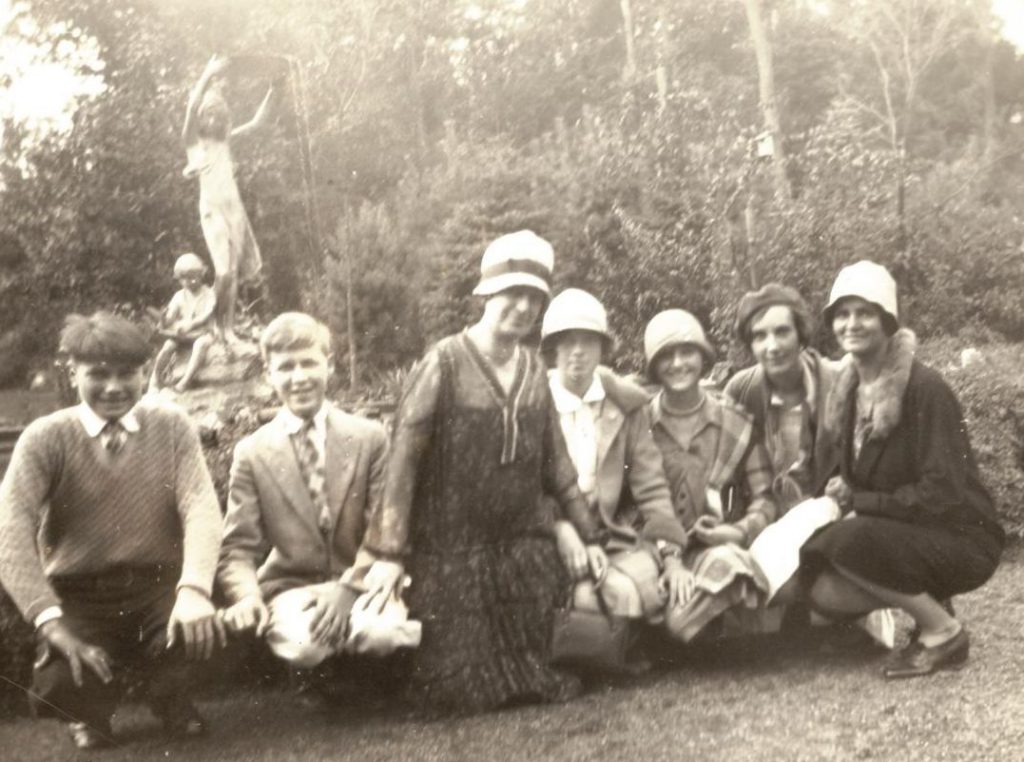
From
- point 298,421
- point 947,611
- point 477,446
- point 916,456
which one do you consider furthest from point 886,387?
point 298,421

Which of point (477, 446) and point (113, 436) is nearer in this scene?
point (113, 436)

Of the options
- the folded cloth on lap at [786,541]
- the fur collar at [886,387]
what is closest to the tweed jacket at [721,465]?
the folded cloth on lap at [786,541]

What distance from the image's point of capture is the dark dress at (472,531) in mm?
3428

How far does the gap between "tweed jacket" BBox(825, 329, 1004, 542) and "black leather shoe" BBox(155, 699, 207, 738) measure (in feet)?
7.68

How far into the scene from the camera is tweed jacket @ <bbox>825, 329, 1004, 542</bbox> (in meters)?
3.66

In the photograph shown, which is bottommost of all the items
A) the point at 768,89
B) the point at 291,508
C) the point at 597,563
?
the point at 597,563

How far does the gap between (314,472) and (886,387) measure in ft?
6.57

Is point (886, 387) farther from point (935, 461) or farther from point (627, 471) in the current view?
point (627, 471)

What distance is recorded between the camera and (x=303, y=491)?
346cm

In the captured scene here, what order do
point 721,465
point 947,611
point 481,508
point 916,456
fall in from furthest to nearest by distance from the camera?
point 721,465, point 947,611, point 916,456, point 481,508

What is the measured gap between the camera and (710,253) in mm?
7258

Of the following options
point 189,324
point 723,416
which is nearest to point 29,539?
point 723,416

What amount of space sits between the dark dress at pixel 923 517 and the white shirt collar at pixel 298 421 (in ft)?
5.66

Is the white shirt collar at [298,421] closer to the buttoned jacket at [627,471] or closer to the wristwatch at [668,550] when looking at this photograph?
the buttoned jacket at [627,471]
